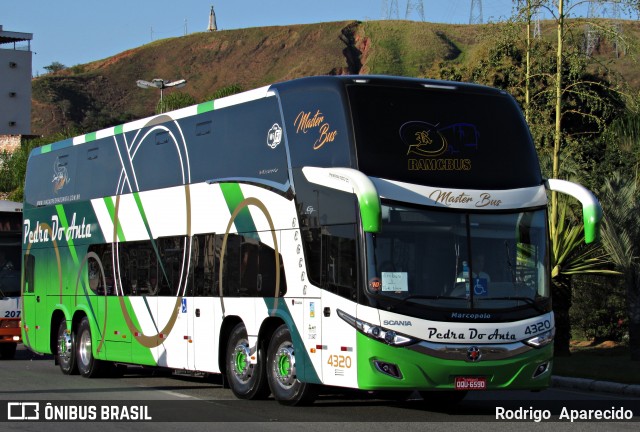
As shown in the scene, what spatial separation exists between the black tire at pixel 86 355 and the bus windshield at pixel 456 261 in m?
9.01

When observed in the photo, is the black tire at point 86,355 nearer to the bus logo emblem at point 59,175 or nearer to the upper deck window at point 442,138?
the bus logo emblem at point 59,175

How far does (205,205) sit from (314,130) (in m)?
3.24

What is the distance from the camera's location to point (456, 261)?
13328 millimetres

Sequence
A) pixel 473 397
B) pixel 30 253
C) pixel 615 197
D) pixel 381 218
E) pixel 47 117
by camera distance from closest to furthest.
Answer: pixel 381 218
pixel 473 397
pixel 615 197
pixel 30 253
pixel 47 117

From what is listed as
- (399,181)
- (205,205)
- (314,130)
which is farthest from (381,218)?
(205,205)

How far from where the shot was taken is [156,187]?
1848 cm

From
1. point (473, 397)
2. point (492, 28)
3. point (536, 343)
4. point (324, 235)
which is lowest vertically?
point (473, 397)

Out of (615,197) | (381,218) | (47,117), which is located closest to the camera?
(381,218)

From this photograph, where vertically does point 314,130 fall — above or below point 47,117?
below

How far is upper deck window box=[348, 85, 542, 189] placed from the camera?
13523 millimetres

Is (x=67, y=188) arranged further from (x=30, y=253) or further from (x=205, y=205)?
(x=205, y=205)

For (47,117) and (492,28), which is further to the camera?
(47,117)

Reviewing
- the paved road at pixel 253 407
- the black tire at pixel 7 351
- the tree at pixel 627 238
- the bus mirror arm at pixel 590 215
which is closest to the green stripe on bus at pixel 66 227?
the paved road at pixel 253 407

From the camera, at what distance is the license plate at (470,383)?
43.1ft
